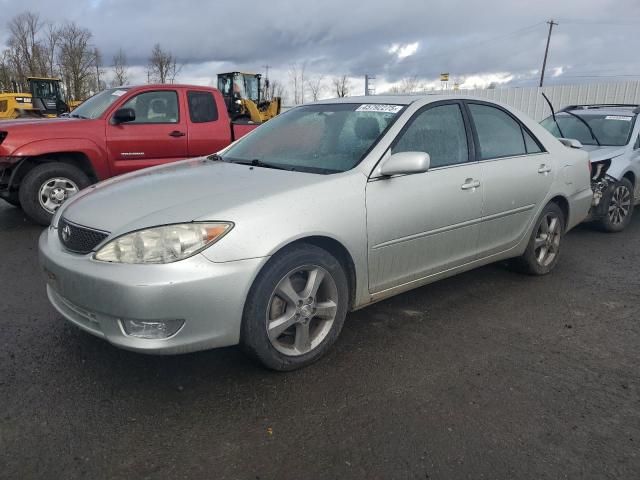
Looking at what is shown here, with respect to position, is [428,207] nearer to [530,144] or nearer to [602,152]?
[530,144]

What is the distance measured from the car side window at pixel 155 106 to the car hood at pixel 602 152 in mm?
5478

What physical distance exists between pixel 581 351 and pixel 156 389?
256cm

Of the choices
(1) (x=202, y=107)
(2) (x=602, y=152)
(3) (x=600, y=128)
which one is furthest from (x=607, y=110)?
(1) (x=202, y=107)

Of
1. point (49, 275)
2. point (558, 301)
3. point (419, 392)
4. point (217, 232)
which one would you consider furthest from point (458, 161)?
point (49, 275)

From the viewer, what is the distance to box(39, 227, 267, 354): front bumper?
2.44 meters

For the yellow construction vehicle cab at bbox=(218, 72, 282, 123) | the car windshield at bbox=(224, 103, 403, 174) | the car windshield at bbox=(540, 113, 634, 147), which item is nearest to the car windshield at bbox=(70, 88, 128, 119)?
the car windshield at bbox=(224, 103, 403, 174)

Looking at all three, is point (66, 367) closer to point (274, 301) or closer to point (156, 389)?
point (156, 389)

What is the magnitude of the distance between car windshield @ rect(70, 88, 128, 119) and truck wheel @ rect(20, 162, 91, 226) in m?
0.87

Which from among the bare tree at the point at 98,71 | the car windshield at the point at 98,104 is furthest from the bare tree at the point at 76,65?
the car windshield at the point at 98,104

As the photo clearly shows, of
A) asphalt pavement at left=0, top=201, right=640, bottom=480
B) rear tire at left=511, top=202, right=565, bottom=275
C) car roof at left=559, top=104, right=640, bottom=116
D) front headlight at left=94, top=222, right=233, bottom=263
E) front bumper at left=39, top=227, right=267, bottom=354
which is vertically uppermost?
car roof at left=559, top=104, right=640, bottom=116

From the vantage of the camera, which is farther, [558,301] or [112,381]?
[558,301]

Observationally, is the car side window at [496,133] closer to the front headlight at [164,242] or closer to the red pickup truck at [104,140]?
the front headlight at [164,242]

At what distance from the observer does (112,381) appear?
9.24ft

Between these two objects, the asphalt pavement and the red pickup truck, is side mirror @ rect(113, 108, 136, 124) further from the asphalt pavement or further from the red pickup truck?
the asphalt pavement
